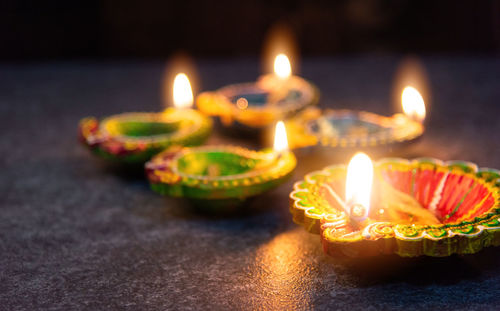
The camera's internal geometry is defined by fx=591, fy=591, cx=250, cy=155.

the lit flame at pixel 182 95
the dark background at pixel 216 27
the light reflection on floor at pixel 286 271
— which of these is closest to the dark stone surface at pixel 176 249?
the light reflection on floor at pixel 286 271

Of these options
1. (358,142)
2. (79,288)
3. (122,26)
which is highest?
(122,26)

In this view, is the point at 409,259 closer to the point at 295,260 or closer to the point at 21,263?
the point at 295,260

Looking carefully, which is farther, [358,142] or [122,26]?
[122,26]

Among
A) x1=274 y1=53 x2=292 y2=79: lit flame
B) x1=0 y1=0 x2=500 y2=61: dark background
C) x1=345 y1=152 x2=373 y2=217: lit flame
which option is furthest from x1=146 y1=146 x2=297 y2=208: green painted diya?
x1=0 y1=0 x2=500 y2=61: dark background

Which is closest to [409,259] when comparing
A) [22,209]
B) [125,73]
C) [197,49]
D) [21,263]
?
[21,263]

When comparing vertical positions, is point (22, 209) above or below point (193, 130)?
below

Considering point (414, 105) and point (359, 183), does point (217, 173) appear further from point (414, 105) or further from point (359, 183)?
point (414, 105)

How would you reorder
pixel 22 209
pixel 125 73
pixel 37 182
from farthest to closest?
pixel 125 73 → pixel 37 182 → pixel 22 209
